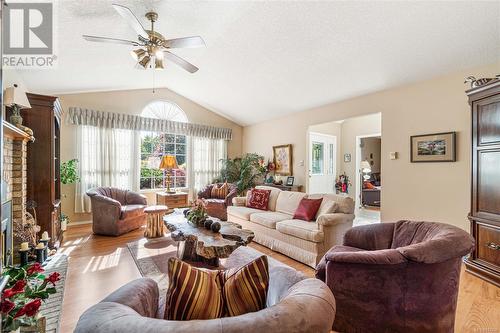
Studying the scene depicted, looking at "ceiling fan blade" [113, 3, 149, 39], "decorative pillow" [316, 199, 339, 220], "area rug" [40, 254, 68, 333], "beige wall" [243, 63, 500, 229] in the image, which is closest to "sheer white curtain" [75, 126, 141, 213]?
"area rug" [40, 254, 68, 333]

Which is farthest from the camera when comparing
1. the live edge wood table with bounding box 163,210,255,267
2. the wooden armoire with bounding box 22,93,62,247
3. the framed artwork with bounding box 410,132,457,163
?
the framed artwork with bounding box 410,132,457,163

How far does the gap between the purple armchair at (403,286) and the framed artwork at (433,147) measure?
2085 millimetres

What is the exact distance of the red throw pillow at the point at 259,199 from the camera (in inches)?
170

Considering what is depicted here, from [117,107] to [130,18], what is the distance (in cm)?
378

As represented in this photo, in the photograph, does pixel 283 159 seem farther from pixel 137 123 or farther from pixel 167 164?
pixel 137 123

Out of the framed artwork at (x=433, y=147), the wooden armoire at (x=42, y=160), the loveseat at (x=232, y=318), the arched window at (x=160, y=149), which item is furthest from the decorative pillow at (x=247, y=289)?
the arched window at (x=160, y=149)

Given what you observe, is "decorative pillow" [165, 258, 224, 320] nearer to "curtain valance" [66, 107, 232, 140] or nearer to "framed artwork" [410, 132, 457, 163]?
"framed artwork" [410, 132, 457, 163]

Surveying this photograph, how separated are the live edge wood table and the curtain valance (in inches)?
121

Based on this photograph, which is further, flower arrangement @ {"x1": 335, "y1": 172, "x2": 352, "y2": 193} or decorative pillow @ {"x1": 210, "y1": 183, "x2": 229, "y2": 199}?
flower arrangement @ {"x1": 335, "y1": 172, "x2": 352, "y2": 193}

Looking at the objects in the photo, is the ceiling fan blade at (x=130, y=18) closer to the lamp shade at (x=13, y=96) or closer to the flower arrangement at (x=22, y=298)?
the lamp shade at (x=13, y=96)

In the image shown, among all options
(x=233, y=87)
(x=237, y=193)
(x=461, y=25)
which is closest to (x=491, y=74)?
(x=461, y=25)

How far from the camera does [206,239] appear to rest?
2.41 meters

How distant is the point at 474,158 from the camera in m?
2.76

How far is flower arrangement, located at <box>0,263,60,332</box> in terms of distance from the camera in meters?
1.25
